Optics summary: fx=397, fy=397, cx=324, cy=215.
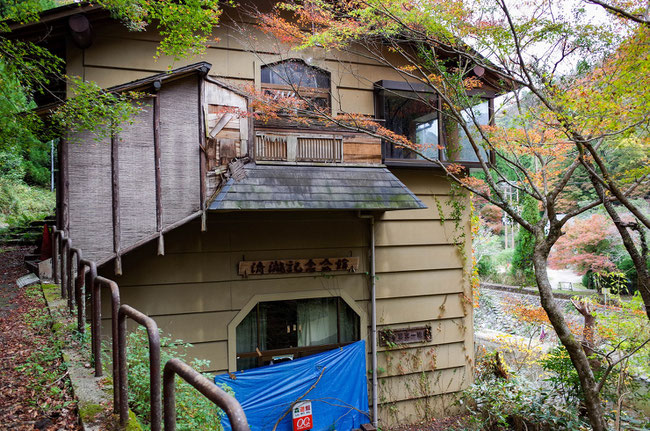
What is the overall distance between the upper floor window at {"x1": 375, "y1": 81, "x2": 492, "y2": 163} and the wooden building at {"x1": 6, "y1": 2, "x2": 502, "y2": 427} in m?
0.05

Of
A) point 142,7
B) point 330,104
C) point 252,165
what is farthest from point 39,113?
point 330,104

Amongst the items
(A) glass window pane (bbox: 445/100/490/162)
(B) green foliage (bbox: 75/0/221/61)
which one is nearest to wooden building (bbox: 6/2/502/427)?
(A) glass window pane (bbox: 445/100/490/162)

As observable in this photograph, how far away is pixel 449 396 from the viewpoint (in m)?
8.83

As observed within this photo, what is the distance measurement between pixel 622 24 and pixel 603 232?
17.5 metres

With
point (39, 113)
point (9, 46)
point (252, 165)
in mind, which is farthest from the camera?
point (252, 165)

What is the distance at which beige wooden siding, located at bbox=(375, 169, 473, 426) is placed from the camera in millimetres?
8461

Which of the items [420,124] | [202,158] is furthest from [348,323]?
[420,124]

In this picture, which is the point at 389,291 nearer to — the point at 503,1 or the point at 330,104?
the point at 330,104

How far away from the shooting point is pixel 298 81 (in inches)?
325

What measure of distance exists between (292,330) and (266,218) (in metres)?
2.34

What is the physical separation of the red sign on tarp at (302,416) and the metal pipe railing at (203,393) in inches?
229

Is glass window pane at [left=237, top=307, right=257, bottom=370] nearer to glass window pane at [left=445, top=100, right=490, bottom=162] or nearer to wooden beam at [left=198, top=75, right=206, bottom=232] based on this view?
wooden beam at [left=198, top=75, right=206, bottom=232]

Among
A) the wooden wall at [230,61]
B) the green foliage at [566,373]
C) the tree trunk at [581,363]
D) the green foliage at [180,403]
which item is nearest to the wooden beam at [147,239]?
the green foliage at [180,403]

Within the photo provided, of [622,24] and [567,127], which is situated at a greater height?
[622,24]
